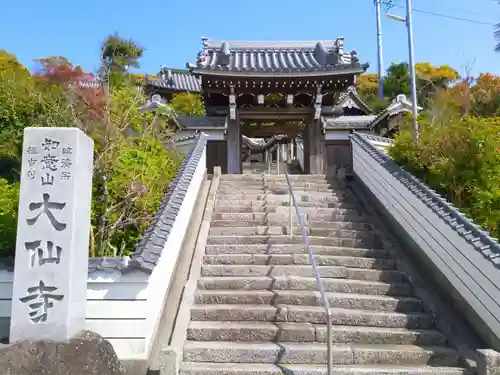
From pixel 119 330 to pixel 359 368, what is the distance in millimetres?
2447

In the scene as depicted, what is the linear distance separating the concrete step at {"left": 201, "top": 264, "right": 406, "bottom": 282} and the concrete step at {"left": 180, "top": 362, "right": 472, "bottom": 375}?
1.56 m

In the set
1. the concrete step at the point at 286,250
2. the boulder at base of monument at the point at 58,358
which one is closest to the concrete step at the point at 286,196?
the concrete step at the point at 286,250

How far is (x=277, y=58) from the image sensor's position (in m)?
14.9

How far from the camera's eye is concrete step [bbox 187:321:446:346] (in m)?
4.51

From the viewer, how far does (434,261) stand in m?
5.48

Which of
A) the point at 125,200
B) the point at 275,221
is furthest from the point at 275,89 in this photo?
the point at 125,200

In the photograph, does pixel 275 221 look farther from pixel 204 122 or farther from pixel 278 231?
pixel 204 122

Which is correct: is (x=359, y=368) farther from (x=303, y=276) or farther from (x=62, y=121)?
(x=62, y=121)

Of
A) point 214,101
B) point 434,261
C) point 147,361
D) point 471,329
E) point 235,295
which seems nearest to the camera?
point 147,361

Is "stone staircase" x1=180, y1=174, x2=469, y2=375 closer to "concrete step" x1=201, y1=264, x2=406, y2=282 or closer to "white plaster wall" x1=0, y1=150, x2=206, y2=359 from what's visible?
"concrete step" x1=201, y1=264, x2=406, y2=282

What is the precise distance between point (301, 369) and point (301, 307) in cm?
100

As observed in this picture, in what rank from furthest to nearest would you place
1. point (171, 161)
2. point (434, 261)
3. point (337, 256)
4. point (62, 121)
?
point (171, 161), point (62, 121), point (337, 256), point (434, 261)

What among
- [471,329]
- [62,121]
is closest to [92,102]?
[62,121]

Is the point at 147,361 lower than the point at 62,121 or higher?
lower
